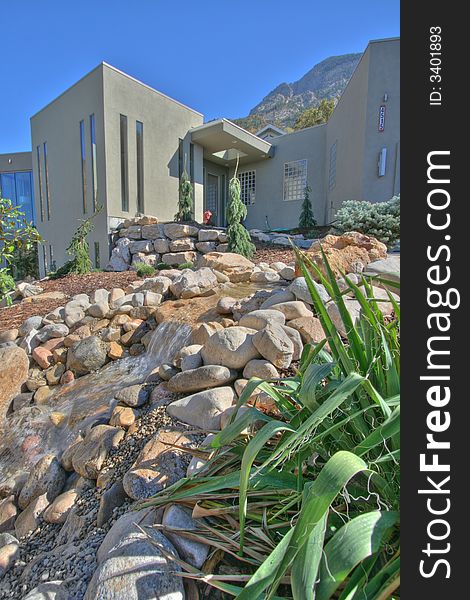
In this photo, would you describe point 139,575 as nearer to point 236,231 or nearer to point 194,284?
point 194,284

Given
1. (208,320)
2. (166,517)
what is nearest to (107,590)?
(166,517)

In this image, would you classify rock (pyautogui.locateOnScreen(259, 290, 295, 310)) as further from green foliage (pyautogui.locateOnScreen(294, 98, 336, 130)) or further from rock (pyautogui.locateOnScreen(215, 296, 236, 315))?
green foliage (pyautogui.locateOnScreen(294, 98, 336, 130))

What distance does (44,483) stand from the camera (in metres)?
2.63

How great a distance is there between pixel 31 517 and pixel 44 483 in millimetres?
277

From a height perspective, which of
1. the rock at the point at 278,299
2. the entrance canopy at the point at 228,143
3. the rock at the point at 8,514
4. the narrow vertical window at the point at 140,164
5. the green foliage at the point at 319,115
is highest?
the green foliage at the point at 319,115

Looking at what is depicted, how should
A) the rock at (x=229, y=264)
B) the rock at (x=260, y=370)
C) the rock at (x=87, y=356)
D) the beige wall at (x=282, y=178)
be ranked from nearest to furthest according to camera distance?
the rock at (x=260, y=370) < the rock at (x=87, y=356) < the rock at (x=229, y=264) < the beige wall at (x=282, y=178)

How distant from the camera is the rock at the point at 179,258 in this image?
984 cm

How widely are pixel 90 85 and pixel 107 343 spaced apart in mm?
10130

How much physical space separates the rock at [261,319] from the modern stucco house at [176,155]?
7.68m

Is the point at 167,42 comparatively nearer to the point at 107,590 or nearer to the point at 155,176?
the point at 107,590

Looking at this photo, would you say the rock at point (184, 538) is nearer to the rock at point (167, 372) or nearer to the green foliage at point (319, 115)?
the rock at point (167, 372)

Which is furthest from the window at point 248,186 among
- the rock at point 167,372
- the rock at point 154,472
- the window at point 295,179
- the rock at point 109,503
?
the rock at point 109,503

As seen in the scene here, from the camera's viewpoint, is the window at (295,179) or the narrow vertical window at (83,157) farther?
the window at (295,179)

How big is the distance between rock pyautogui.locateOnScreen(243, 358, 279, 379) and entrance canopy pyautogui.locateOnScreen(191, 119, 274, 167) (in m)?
11.5
